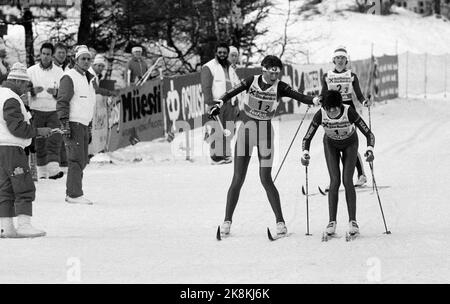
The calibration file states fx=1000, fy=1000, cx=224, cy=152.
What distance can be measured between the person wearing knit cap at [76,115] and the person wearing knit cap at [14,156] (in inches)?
92.2

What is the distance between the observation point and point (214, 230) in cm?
1058

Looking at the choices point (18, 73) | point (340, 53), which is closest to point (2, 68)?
point (18, 73)

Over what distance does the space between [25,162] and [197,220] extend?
229 cm

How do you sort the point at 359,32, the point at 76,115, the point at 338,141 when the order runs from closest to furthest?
the point at 338,141 < the point at 76,115 < the point at 359,32

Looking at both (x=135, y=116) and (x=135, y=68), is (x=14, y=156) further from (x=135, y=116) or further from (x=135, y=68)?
(x=135, y=68)

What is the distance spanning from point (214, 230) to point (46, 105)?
5.02 meters

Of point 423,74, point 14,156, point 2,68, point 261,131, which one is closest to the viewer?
point 14,156

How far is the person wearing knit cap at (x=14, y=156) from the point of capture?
31.7ft

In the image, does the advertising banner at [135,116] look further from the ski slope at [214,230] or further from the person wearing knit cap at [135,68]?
the ski slope at [214,230]

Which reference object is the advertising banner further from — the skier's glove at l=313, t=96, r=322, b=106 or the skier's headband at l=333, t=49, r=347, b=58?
the skier's glove at l=313, t=96, r=322, b=106

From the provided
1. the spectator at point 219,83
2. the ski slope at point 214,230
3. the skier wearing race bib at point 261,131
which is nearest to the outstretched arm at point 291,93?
the skier wearing race bib at point 261,131
